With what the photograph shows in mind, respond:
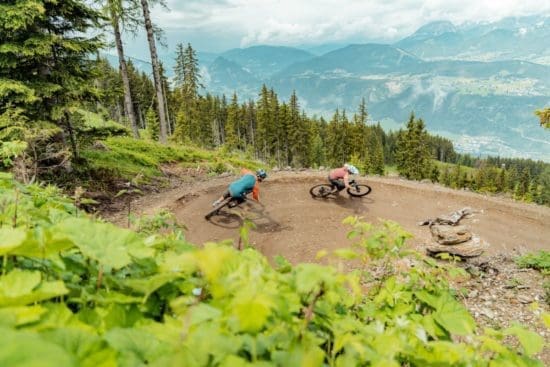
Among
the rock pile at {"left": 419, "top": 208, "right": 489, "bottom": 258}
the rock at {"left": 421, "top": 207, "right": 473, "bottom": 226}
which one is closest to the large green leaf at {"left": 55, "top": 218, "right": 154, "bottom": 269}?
the rock pile at {"left": 419, "top": 208, "right": 489, "bottom": 258}

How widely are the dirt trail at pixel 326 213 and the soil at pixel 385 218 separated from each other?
35mm

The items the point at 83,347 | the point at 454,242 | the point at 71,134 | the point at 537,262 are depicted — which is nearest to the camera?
the point at 83,347

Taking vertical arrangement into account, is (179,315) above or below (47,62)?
below

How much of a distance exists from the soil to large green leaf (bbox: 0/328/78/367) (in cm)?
869

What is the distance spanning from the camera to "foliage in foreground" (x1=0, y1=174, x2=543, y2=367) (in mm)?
1112

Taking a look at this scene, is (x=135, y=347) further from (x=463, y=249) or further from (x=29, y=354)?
(x=463, y=249)

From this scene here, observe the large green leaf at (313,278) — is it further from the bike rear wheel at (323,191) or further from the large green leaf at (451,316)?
the bike rear wheel at (323,191)

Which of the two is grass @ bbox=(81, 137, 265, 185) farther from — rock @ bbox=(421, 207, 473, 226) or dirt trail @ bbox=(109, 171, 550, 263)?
rock @ bbox=(421, 207, 473, 226)

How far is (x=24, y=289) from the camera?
140cm

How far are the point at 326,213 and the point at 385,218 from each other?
2264mm

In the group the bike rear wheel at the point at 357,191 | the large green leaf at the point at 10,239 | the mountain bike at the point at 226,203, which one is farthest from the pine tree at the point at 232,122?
the large green leaf at the point at 10,239

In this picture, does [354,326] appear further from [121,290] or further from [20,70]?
[20,70]

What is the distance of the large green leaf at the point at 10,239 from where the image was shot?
1.46m

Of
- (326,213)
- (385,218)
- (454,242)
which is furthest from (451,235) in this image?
(326,213)
